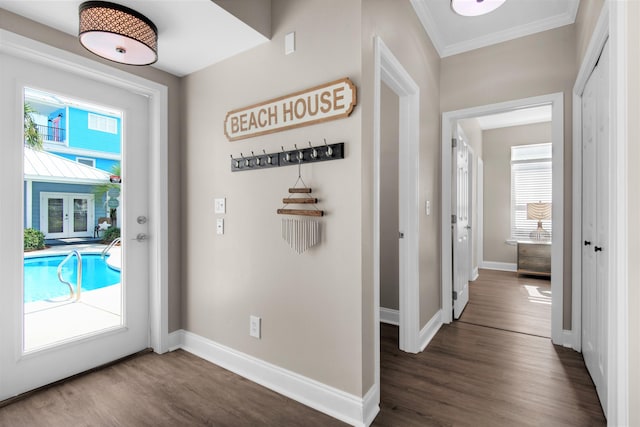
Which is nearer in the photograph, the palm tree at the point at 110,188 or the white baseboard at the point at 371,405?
the white baseboard at the point at 371,405

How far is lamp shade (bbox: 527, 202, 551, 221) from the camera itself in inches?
211

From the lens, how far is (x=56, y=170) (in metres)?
2.07

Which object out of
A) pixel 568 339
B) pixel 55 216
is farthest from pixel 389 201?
pixel 55 216

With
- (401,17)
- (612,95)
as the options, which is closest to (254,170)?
(401,17)

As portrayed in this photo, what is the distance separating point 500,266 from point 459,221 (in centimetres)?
327

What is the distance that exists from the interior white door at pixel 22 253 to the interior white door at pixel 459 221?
284 centimetres

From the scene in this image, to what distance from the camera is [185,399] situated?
6.29 ft

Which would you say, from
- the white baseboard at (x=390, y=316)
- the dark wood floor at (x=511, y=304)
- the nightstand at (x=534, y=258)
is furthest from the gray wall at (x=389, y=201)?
the nightstand at (x=534, y=258)

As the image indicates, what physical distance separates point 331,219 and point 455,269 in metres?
2.00

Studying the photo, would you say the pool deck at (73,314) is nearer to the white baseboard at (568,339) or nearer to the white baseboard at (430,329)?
the white baseboard at (430,329)

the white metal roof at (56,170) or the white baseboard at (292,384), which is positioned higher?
the white metal roof at (56,170)

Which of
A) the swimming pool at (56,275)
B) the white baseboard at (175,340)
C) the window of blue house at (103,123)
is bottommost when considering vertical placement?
the white baseboard at (175,340)

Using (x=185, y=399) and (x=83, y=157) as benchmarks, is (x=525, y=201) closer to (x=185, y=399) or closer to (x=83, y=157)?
(x=185, y=399)

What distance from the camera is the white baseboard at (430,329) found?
263cm
